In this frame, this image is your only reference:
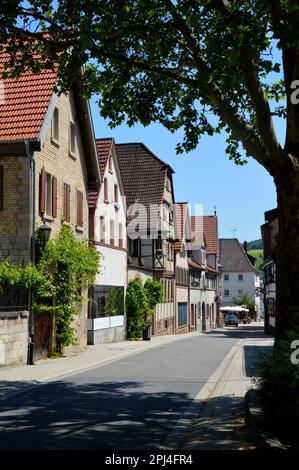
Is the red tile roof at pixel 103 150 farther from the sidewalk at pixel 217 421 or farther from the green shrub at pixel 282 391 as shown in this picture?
the green shrub at pixel 282 391

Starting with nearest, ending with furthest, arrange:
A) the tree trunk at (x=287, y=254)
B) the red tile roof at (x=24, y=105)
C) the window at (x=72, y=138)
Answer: the tree trunk at (x=287, y=254) → the red tile roof at (x=24, y=105) → the window at (x=72, y=138)

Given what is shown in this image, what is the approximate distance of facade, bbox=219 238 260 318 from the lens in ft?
366

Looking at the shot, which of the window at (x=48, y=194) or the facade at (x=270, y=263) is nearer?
the window at (x=48, y=194)

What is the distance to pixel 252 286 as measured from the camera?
111 metres

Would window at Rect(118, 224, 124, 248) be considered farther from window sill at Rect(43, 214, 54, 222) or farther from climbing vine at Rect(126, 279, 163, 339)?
window sill at Rect(43, 214, 54, 222)

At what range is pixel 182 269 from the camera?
185ft

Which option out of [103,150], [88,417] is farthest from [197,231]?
[88,417]

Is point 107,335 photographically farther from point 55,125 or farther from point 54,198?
point 55,125

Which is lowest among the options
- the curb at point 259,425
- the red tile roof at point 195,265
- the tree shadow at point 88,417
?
the tree shadow at point 88,417

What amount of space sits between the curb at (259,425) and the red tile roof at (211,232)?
218ft

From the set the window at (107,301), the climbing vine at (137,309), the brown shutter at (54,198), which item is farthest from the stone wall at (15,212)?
the climbing vine at (137,309)

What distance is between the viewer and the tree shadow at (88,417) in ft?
26.8

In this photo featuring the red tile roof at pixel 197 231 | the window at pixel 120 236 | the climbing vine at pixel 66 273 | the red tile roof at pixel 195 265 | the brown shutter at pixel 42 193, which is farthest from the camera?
the red tile roof at pixel 197 231

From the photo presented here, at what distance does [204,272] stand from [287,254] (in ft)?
200
